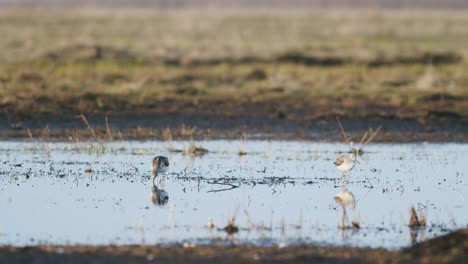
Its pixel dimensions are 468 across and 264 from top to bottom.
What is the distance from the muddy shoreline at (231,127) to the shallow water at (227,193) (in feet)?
3.42

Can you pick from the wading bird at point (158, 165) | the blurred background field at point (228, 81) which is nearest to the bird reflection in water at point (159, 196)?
the wading bird at point (158, 165)

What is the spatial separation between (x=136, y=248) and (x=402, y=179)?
256 inches

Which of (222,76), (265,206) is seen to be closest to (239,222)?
(265,206)

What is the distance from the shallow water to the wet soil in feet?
1.76

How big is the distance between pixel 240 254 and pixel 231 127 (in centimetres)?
1239

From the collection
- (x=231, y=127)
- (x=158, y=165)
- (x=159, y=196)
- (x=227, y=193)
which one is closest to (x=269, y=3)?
(x=231, y=127)

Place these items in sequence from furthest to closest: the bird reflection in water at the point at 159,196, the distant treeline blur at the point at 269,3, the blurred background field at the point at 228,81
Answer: the distant treeline blur at the point at 269,3 < the blurred background field at the point at 228,81 < the bird reflection in water at the point at 159,196

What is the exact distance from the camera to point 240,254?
850 cm

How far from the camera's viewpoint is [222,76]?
28.4 m

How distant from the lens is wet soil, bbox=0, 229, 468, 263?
26.9ft

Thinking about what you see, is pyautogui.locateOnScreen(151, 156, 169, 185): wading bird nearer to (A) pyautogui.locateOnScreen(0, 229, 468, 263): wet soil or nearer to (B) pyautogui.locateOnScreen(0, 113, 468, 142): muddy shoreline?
Result: (A) pyautogui.locateOnScreen(0, 229, 468, 263): wet soil

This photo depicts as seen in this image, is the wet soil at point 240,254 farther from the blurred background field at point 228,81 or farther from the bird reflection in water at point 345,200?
the blurred background field at point 228,81

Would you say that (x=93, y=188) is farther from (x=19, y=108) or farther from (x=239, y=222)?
(x=19, y=108)

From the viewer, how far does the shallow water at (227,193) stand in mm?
9836
